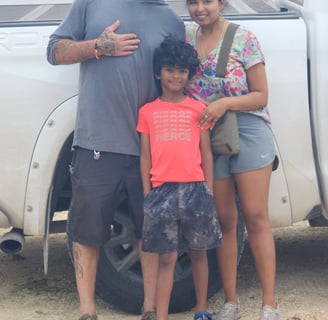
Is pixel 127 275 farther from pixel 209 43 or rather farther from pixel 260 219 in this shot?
pixel 209 43

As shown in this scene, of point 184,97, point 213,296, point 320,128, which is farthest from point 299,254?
point 184,97

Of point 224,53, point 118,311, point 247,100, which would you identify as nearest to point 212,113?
point 247,100

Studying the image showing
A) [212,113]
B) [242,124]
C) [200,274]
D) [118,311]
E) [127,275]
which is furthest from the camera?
[118,311]

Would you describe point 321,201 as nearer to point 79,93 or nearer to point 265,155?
point 265,155

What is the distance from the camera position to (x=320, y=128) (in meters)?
5.09

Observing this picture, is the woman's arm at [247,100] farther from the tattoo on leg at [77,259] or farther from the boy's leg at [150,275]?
the tattoo on leg at [77,259]

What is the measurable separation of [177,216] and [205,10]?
987 millimetres

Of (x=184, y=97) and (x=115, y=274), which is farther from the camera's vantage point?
(x=115, y=274)

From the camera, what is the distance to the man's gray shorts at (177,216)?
483 centimetres

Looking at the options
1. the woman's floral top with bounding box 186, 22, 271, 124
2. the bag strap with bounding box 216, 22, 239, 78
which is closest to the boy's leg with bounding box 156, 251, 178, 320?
the woman's floral top with bounding box 186, 22, 271, 124

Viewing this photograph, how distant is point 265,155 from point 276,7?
111 centimetres

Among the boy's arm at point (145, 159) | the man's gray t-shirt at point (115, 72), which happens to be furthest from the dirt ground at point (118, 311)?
the man's gray t-shirt at point (115, 72)

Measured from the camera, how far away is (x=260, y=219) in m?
5.02

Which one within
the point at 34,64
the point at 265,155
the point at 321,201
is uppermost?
the point at 34,64
